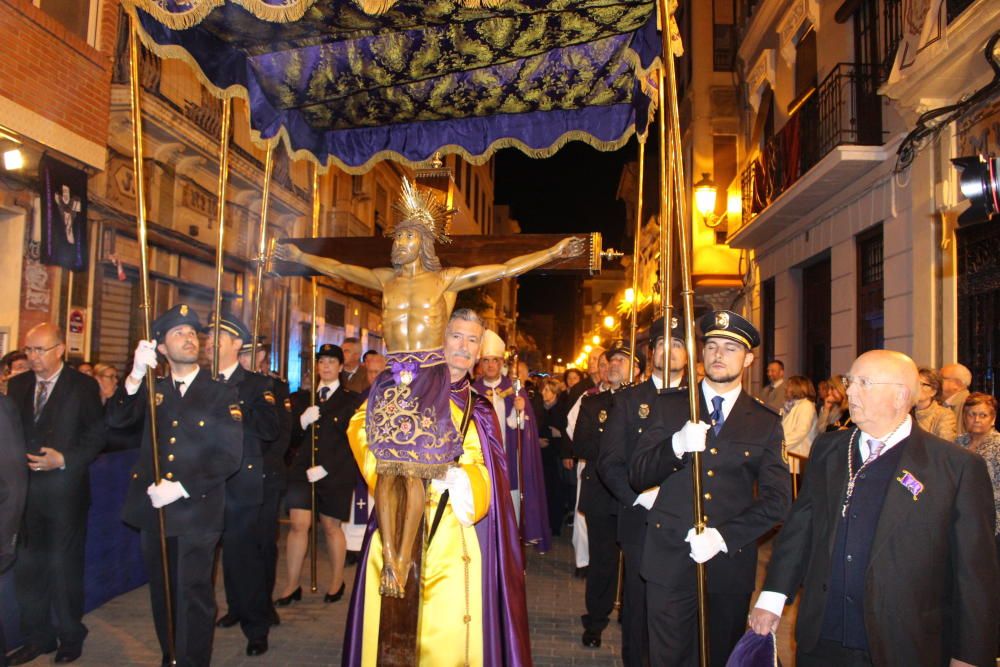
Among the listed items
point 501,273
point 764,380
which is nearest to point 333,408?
point 501,273

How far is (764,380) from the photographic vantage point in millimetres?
15656

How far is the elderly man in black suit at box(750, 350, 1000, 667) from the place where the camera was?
9.30 ft

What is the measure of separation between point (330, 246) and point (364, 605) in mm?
3272

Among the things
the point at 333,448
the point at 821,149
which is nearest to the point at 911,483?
the point at 333,448

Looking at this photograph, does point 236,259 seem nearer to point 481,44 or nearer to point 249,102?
point 249,102

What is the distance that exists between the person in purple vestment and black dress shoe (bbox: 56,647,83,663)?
4.11 m

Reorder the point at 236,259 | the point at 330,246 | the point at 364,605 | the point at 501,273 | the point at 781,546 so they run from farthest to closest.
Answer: the point at 236,259, the point at 330,246, the point at 501,273, the point at 364,605, the point at 781,546

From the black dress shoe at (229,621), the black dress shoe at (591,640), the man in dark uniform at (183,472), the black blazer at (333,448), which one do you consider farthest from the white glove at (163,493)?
the black dress shoe at (591,640)

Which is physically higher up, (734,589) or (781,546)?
(781,546)

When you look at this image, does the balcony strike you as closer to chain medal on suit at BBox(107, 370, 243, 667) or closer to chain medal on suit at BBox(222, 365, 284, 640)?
chain medal on suit at BBox(222, 365, 284, 640)

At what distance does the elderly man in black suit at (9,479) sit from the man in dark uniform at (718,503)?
3.00m

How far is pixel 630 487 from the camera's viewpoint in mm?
4328

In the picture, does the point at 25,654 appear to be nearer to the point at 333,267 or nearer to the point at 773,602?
the point at 333,267

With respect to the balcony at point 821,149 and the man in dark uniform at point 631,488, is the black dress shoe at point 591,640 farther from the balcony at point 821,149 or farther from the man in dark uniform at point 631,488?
the balcony at point 821,149
